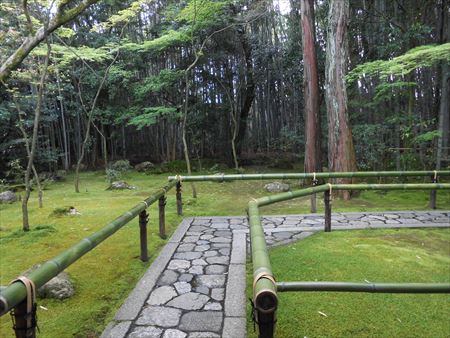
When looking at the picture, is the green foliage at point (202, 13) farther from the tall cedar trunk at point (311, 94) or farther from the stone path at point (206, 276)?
the stone path at point (206, 276)

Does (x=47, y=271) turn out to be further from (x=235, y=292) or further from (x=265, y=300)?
(x=235, y=292)

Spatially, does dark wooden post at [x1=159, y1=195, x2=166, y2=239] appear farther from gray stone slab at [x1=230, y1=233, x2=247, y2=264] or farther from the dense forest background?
the dense forest background

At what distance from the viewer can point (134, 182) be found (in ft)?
31.5

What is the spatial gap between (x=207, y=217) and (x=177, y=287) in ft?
7.67

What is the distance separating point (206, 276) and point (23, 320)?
170 centimetres

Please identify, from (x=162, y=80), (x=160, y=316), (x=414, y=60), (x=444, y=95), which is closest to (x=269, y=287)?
(x=160, y=316)

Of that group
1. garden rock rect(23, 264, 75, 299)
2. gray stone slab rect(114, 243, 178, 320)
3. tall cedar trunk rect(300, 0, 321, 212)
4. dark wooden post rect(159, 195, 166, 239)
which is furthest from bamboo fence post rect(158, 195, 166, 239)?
tall cedar trunk rect(300, 0, 321, 212)

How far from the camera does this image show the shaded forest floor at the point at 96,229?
2252mm

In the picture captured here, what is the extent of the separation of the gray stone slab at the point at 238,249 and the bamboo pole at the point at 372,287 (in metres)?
1.55

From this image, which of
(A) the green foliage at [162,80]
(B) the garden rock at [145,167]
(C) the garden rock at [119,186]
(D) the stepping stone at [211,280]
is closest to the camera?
(D) the stepping stone at [211,280]

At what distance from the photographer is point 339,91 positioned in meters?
6.02

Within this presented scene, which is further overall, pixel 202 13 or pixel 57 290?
pixel 202 13

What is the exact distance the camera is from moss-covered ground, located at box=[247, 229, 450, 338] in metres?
2.01

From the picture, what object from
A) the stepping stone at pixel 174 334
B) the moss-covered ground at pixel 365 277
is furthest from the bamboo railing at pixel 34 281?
the moss-covered ground at pixel 365 277
